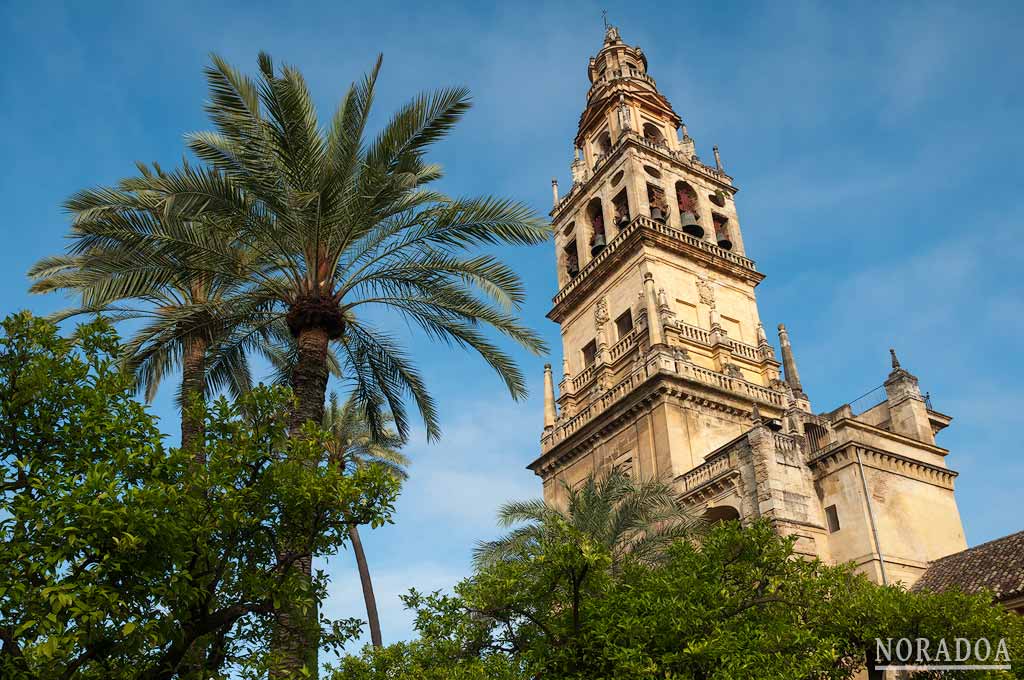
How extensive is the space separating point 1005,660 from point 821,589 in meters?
3.50

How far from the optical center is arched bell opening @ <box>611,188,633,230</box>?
115 feet

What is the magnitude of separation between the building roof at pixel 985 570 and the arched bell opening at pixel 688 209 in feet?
52.3

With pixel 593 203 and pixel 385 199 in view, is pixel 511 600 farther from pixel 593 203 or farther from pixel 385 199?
pixel 593 203

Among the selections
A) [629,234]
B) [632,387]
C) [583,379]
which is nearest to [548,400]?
[583,379]

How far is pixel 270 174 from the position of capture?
1395cm

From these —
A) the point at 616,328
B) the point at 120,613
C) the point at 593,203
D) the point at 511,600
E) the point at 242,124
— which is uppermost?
the point at 593,203

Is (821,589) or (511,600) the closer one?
(511,600)

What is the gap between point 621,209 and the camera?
3616 cm

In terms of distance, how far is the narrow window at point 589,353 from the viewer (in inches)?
1327

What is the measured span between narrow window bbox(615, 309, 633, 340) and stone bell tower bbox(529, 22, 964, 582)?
0.27ft

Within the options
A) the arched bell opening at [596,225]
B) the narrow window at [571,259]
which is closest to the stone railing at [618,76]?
the arched bell opening at [596,225]

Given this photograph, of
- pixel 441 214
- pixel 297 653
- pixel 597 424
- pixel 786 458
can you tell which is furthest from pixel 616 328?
pixel 297 653

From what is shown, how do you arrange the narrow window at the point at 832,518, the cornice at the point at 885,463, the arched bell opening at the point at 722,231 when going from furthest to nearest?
the arched bell opening at the point at 722,231, the cornice at the point at 885,463, the narrow window at the point at 832,518

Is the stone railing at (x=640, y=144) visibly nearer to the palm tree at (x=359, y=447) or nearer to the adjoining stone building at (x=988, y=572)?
the palm tree at (x=359, y=447)
